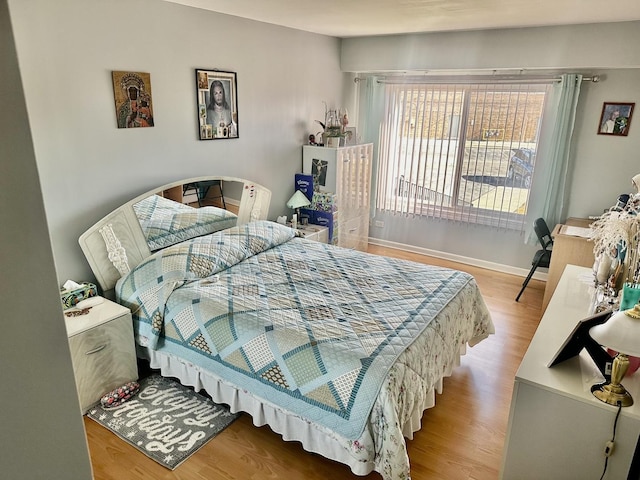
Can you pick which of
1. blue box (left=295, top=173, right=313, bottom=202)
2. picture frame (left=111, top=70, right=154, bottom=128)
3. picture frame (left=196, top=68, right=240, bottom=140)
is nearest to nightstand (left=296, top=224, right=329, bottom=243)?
blue box (left=295, top=173, right=313, bottom=202)

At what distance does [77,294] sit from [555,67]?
4.27 metres

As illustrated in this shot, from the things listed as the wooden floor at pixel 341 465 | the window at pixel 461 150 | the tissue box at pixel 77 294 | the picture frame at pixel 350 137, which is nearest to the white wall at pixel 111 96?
the tissue box at pixel 77 294

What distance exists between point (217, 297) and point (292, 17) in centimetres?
237

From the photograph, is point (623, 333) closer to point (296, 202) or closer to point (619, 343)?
point (619, 343)

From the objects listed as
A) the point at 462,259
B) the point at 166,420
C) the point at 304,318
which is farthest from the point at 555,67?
the point at 166,420

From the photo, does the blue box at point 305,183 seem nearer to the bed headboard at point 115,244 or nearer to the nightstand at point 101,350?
the bed headboard at point 115,244

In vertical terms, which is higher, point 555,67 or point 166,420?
point 555,67

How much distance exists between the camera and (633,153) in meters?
3.88

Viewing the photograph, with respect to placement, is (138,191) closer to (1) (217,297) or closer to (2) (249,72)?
(1) (217,297)

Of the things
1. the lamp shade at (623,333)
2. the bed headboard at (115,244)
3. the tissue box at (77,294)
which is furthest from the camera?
the bed headboard at (115,244)

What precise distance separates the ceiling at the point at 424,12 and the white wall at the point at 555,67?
0.18 m

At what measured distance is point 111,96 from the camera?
282 centimetres

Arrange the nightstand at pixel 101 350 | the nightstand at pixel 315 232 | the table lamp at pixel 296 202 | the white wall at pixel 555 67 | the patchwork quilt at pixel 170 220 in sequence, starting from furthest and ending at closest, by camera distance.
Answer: the table lamp at pixel 296 202
the nightstand at pixel 315 232
the white wall at pixel 555 67
the patchwork quilt at pixel 170 220
the nightstand at pixel 101 350

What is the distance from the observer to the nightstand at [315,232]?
4281 millimetres
